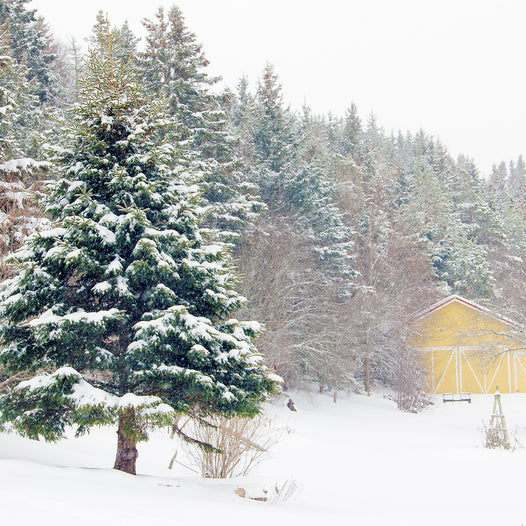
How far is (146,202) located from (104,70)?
90.2 inches

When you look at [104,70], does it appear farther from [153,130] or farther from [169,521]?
[169,521]

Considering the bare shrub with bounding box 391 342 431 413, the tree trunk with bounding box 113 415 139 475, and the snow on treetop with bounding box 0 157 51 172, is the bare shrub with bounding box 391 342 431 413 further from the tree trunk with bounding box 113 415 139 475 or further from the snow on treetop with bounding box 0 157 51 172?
the tree trunk with bounding box 113 415 139 475

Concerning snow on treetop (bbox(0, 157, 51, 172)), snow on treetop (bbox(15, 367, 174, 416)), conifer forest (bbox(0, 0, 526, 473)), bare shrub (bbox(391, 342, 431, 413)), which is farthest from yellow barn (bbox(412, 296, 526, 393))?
snow on treetop (bbox(15, 367, 174, 416))

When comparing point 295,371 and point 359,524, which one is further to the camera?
point 295,371

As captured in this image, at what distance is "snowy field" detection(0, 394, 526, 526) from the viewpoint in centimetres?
550

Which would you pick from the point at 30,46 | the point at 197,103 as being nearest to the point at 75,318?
the point at 197,103

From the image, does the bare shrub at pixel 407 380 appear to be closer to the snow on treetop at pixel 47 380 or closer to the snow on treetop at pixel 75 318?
the snow on treetop at pixel 75 318

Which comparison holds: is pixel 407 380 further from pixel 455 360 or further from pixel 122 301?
pixel 122 301

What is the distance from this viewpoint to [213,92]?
21.8 meters

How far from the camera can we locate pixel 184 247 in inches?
294

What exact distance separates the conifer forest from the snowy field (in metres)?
0.90

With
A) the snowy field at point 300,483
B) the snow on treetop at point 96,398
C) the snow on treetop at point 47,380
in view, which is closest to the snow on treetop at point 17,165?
the snowy field at point 300,483

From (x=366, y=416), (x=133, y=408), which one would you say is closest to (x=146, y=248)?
(x=133, y=408)

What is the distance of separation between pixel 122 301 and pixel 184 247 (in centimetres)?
118
